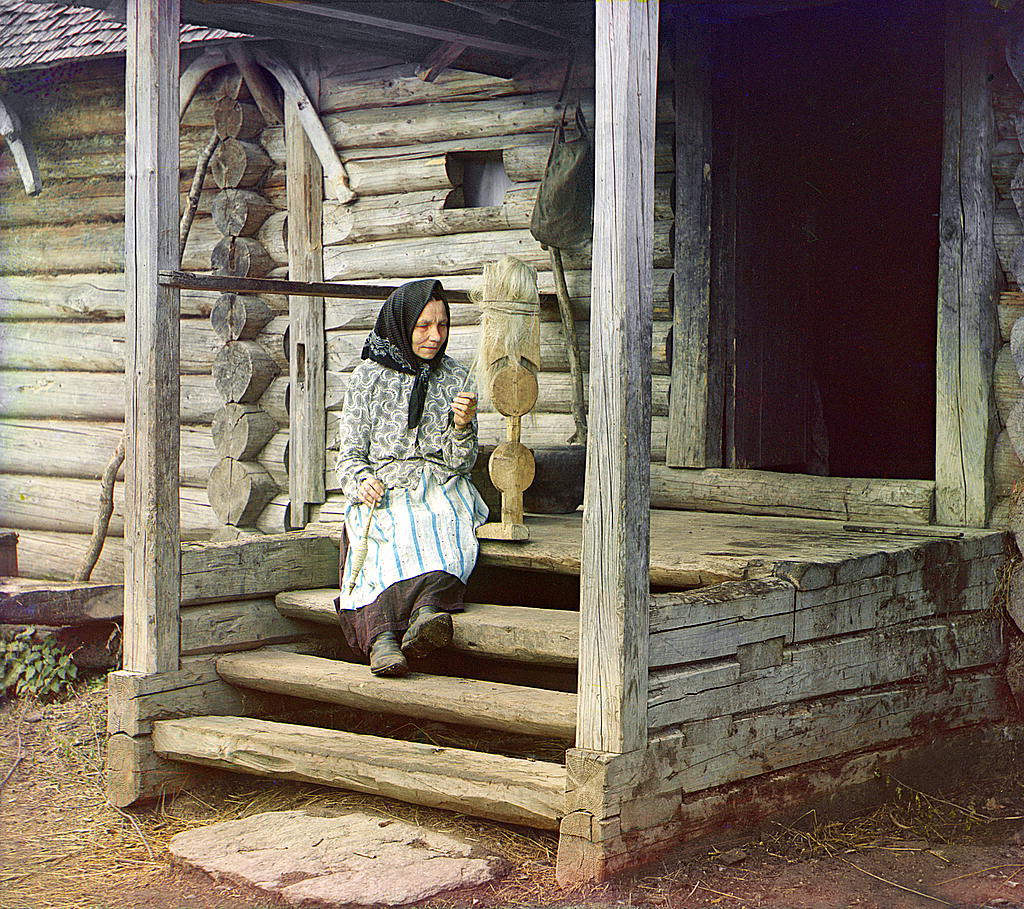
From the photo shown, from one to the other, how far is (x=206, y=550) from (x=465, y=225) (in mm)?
2462

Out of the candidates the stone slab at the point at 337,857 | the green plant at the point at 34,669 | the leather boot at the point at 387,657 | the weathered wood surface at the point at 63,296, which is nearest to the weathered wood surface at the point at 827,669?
the stone slab at the point at 337,857

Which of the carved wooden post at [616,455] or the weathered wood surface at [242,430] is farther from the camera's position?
the weathered wood surface at [242,430]

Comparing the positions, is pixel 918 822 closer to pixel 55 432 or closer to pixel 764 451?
pixel 764 451

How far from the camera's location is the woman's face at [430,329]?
5.58 metres

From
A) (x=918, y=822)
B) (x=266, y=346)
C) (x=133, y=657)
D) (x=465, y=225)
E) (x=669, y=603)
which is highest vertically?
(x=465, y=225)

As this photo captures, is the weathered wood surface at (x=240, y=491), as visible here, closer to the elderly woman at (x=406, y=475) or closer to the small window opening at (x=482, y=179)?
the small window opening at (x=482, y=179)

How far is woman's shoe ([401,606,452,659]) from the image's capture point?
195 inches

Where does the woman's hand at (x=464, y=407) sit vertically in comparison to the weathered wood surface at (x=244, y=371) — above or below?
below

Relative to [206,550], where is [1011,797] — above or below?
below

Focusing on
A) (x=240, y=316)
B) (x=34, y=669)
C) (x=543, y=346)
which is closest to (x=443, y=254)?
(x=543, y=346)

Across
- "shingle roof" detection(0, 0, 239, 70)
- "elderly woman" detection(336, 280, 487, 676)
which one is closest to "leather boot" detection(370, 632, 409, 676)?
"elderly woman" detection(336, 280, 487, 676)

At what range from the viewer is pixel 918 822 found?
16.6ft

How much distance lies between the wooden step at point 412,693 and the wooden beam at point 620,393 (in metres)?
0.32

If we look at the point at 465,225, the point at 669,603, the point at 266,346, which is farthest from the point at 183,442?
the point at 669,603
